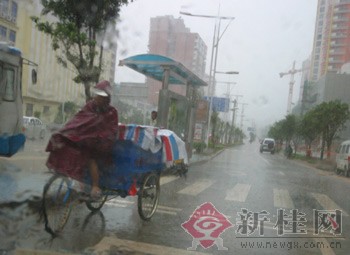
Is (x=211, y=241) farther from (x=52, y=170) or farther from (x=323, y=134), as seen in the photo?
(x=323, y=134)

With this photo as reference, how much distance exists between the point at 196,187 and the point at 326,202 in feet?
9.96

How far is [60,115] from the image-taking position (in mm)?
8797

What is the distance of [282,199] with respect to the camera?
29.8 feet

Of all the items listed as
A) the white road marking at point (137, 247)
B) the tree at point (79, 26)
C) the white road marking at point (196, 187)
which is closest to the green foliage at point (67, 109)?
the tree at point (79, 26)

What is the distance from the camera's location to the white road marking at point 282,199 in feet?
27.2

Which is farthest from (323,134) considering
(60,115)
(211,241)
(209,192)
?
(211,241)

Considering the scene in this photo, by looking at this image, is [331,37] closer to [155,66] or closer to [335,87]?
[335,87]

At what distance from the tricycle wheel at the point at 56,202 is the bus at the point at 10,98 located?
441 centimetres

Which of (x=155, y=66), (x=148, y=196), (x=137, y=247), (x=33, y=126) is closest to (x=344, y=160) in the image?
(x=155, y=66)

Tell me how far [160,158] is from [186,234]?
1.17 m

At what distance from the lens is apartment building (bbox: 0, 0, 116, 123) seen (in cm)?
777

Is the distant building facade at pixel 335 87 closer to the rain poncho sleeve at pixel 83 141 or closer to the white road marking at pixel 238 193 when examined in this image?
the white road marking at pixel 238 193

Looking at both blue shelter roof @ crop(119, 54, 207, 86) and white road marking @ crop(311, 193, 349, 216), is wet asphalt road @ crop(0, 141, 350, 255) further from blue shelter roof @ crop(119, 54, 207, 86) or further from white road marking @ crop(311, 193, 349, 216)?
blue shelter roof @ crop(119, 54, 207, 86)

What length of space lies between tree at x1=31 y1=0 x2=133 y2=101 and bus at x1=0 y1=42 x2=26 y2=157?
86cm
